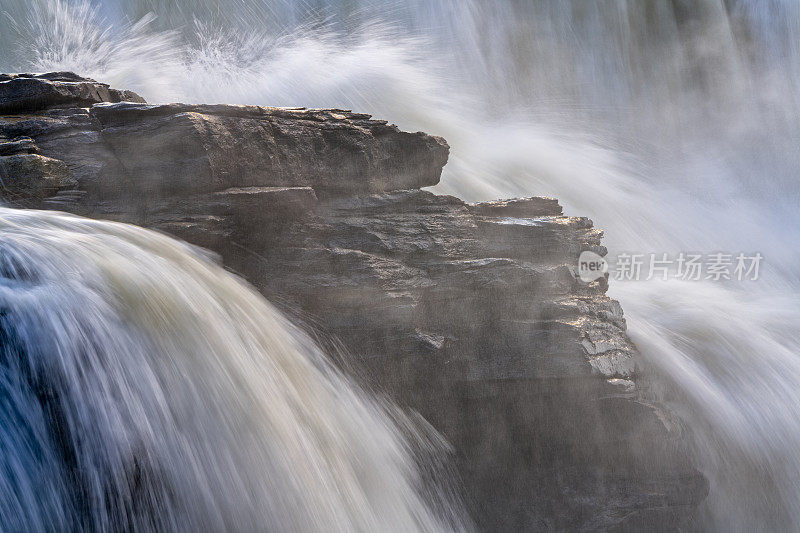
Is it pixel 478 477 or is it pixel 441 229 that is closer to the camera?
pixel 478 477

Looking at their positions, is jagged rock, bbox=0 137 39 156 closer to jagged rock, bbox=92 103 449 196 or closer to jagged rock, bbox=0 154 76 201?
jagged rock, bbox=0 154 76 201

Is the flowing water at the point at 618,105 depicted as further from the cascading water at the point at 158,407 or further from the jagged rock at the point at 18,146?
the jagged rock at the point at 18,146

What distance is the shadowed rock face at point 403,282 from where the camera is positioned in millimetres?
4711

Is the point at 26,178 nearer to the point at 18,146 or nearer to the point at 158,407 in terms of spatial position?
the point at 18,146

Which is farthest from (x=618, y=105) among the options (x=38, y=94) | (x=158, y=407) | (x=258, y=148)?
(x=158, y=407)

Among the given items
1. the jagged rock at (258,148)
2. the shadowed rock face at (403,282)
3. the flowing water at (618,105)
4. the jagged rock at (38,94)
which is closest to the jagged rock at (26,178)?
the shadowed rock face at (403,282)

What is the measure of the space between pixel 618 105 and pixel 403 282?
1138cm

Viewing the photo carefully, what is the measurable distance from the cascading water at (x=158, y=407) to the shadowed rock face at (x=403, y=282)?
1.70 feet

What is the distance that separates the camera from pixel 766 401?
20.5 feet

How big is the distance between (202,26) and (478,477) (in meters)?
10.5

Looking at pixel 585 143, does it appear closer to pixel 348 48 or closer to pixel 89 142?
pixel 348 48

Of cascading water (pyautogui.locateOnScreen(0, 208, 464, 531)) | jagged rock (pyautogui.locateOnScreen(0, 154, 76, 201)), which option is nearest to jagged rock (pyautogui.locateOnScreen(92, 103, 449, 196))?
jagged rock (pyautogui.locateOnScreen(0, 154, 76, 201))

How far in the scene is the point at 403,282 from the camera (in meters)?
4.92

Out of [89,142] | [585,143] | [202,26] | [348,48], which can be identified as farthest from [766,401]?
[202,26]
